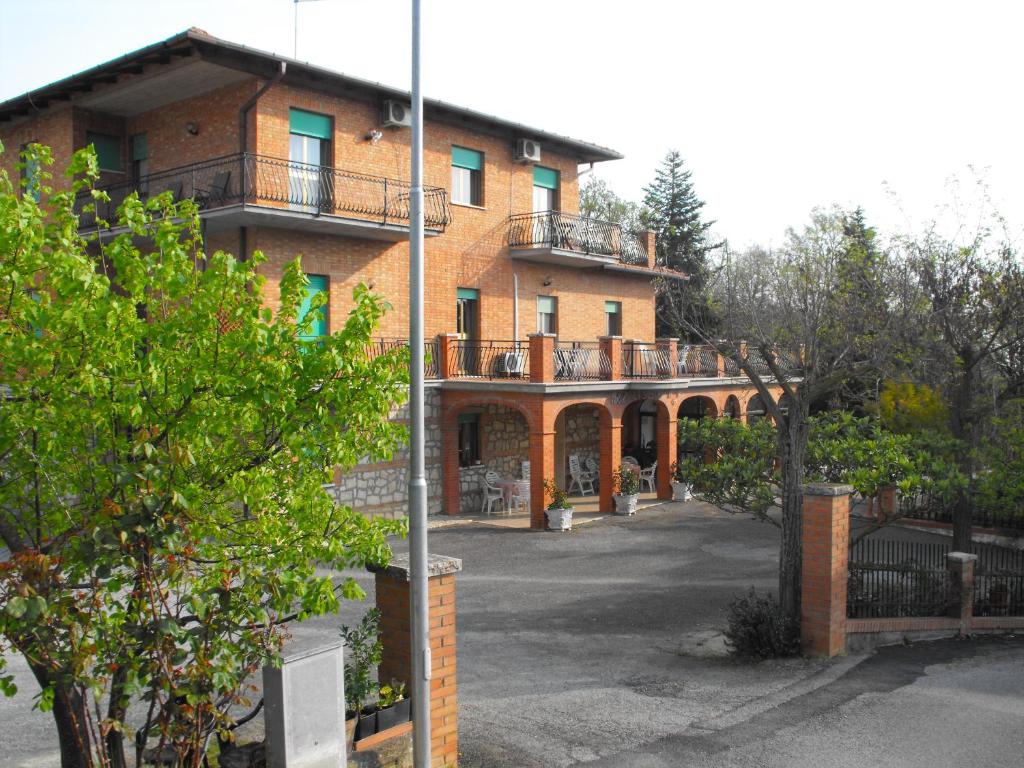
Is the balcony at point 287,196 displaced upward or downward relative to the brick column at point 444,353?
upward

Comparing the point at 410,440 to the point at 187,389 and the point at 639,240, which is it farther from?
the point at 639,240

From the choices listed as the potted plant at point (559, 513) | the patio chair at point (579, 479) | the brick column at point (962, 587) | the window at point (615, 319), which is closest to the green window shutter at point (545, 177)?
the window at point (615, 319)

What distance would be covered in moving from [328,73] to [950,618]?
14680 millimetres

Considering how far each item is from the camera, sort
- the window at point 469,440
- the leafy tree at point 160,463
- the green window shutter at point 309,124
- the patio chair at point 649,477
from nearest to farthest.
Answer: the leafy tree at point 160,463 → the green window shutter at point 309,124 → the window at point 469,440 → the patio chair at point 649,477

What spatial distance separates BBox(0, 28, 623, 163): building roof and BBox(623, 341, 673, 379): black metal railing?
624 centimetres

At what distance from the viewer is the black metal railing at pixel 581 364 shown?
66.8ft

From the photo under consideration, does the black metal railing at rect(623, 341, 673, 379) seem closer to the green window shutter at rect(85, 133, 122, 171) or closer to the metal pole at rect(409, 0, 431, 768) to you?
the green window shutter at rect(85, 133, 122, 171)

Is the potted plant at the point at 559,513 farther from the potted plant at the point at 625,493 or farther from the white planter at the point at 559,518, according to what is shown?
the potted plant at the point at 625,493

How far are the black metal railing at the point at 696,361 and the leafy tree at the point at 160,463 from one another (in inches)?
757

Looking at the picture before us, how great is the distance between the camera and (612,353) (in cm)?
2134

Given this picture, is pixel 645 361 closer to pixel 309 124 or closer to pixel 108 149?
pixel 309 124

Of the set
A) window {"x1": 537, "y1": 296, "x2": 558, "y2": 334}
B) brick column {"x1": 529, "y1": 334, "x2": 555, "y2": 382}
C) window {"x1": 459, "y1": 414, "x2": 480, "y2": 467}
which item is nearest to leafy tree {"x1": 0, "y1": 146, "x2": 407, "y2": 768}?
brick column {"x1": 529, "y1": 334, "x2": 555, "y2": 382}

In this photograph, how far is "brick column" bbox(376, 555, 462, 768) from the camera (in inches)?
256

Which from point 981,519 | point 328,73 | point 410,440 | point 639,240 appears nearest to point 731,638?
point 410,440
